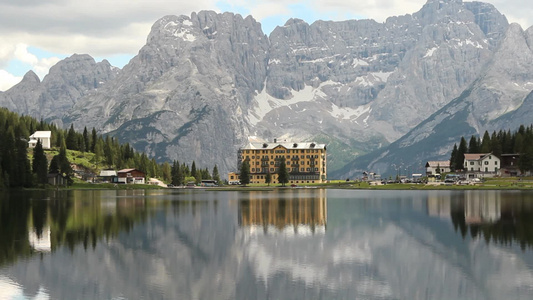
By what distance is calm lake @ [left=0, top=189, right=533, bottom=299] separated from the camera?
1665 inches

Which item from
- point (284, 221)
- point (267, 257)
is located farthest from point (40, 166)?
point (267, 257)

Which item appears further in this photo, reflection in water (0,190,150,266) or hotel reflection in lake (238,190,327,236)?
hotel reflection in lake (238,190,327,236)

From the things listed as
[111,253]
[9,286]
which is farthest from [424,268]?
[9,286]

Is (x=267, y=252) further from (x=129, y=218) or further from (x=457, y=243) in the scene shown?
(x=129, y=218)

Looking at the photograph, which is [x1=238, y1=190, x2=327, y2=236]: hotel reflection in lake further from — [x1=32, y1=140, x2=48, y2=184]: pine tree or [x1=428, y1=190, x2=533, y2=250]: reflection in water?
[x1=32, y1=140, x2=48, y2=184]: pine tree

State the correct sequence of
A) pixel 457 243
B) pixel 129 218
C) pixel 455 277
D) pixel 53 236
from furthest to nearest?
pixel 129 218 → pixel 53 236 → pixel 457 243 → pixel 455 277

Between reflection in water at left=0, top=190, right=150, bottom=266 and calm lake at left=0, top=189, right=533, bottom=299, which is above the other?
reflection in water at left=0, top=190, right=150, bottom=266

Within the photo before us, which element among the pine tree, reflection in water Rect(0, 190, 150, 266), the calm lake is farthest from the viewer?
the pine tree

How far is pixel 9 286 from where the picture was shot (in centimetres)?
4259

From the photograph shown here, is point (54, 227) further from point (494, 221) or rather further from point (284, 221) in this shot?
point (494, 221)

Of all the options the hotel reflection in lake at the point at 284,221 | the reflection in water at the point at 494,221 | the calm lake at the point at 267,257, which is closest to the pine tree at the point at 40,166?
the hotel reflection in lake at the point at 284,221

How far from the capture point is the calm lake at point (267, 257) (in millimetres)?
42281

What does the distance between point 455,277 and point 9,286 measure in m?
30.2

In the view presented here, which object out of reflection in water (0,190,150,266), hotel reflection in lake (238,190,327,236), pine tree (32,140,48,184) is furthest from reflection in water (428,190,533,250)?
pine tree (32,140,48,184)
